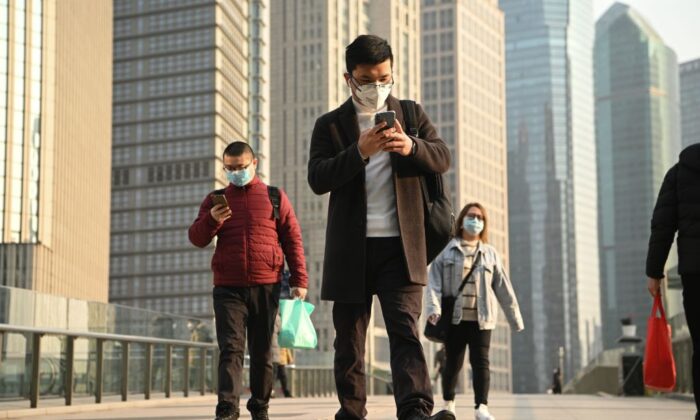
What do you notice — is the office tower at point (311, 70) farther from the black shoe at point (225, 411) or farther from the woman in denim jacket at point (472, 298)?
the black shoe at point (225, 411)

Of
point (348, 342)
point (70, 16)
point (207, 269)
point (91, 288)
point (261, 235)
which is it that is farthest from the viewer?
point (207, 269)

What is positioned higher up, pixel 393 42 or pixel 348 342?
pixel 393 42

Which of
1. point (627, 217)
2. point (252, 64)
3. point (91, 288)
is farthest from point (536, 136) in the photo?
point (91, 288)

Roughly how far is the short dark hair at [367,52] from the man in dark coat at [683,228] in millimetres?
2247

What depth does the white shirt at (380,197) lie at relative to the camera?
5.24m

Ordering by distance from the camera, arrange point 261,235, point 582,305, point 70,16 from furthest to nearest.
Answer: point 582,305 → point 70,16 → point 261,235

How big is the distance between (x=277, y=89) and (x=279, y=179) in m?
10.8

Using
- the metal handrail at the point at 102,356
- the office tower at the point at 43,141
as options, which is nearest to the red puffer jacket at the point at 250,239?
the metal handrail at the point at 102,356

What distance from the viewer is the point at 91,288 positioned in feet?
256

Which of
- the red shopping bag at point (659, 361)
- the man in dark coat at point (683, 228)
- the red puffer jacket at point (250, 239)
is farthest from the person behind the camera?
the red puffer jacket at point (250, 239)

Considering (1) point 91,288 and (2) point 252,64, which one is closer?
(1) point 91,288

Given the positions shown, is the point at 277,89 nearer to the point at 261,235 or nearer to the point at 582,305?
the point at 582,305

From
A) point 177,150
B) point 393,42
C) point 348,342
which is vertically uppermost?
point 393,42

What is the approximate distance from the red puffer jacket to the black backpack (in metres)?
2.23
